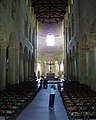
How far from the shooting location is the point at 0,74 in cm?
2106

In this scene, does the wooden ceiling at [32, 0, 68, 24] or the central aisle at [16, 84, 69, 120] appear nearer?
the central aisle at [16, 84, 69, 120]

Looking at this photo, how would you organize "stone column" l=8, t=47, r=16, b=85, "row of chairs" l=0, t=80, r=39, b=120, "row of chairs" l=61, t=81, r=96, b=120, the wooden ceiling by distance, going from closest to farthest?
"row of chairs" l=61, t=81, r=96, b=120, "row of chairs" l=0, t=80, r=39, b=120, "stone column" l=8, t=47, r=16, b=85, the wooden ceiling

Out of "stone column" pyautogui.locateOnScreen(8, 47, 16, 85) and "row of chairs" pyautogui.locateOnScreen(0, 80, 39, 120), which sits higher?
"stone column" pyautogui.locateOnScreen(8, 47, 16, 85)

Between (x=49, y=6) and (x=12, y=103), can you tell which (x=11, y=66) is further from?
(x=49, y=6)

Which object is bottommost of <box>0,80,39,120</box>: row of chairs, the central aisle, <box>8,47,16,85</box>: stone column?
the central aisle

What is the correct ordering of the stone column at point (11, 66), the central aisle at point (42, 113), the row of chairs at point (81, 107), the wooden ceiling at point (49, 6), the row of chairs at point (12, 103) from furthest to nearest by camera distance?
the wooden ceiling at point (49, 6), the stone column at point (11, 66), the central aisle at point (42, 113), the row of chairs at point (12, 103), the row of chairs at point (81, 107)

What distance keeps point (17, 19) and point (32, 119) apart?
684 inches

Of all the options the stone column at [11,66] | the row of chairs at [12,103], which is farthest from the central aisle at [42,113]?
the stone column at [11,66]

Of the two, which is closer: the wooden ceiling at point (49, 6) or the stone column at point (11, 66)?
the stone column at point (11, 66)

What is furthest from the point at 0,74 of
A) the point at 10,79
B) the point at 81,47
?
the point at 81,47

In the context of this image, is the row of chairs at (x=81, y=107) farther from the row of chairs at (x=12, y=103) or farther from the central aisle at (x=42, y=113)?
the row of chairs at (x=12, y=103)

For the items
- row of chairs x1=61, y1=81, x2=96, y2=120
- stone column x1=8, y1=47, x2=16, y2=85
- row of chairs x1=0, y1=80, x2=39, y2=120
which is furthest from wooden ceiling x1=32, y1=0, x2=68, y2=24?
row of chairs x1=61, y1=81, x2=96, y2=120

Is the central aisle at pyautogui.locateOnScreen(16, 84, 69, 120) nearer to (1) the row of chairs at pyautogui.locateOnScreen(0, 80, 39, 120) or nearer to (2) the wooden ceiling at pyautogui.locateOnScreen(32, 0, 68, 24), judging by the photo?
(1) the row of chairs at pyautogui.locateOnScreen(0, 80, 39, 120)

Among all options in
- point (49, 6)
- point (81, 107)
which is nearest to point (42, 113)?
point (81, 107)
